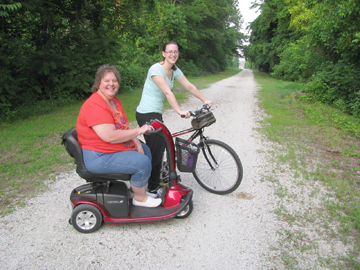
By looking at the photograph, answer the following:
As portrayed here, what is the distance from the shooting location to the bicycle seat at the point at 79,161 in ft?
8.64

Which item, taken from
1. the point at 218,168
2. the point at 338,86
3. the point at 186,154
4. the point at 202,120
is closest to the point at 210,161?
the point at 218,168

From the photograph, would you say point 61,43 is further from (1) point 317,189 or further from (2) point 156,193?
(1) point 317,189

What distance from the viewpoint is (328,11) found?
7887 mm

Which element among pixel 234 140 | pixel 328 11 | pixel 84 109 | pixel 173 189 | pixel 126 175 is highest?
pixel 328 11

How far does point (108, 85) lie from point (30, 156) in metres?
3.15

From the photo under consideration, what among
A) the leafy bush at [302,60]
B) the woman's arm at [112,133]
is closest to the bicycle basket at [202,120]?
the woman's arm at [112,133]

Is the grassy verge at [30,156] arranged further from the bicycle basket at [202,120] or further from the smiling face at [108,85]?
the bicycle basket at [202,120]

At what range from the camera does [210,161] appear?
144 inches

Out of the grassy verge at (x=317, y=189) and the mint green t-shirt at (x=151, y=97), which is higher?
the mint green t-shirt at (x=151, y=97)

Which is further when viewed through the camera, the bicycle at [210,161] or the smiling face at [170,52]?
the bicycle at [210,161]

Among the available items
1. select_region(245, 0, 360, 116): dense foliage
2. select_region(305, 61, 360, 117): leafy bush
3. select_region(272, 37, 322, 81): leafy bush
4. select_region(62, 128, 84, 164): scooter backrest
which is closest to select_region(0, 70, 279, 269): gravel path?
select_region(62, 128, 84, 164): scooter backrest

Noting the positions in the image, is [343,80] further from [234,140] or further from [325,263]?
[325,263]

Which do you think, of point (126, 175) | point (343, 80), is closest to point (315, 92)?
point (343, 80)

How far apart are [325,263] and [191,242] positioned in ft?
4.06
